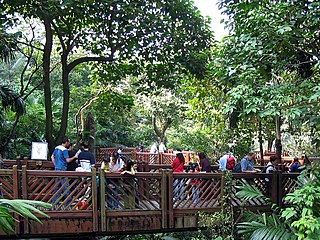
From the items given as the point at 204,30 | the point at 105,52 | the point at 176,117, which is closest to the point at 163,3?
the point at 204,30

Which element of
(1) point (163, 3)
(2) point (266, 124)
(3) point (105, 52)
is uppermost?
(1) point (163, 3)

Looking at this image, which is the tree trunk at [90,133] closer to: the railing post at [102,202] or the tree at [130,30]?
the tree at [130,30]

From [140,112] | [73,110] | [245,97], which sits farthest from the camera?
[140,112]

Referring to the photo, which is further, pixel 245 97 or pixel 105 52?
pixel 105 52

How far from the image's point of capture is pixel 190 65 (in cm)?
1027

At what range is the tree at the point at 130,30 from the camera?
9.66 metres

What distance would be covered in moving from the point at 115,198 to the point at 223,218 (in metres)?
2.05

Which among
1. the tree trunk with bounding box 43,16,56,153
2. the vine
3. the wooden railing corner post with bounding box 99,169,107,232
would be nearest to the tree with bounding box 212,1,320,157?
the vine

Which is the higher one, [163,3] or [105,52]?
[163,3]

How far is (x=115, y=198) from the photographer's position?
728 centimetres

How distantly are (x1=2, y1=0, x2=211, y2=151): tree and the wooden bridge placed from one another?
3.52m

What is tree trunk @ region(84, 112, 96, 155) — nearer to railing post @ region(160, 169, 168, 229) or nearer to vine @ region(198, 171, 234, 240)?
railing post @ region(160, 169, 168, 229)

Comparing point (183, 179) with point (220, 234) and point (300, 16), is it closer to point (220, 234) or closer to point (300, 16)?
point (220, 234)

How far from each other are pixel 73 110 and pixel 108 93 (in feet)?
27.9
